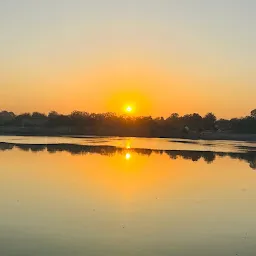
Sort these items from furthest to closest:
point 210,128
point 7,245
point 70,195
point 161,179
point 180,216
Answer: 1. point 210,128
2. point 161,179
3. point 70,195
4. point 180,216
5. point 7,245

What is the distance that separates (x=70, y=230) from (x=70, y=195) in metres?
4.41

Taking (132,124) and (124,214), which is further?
(132,124)

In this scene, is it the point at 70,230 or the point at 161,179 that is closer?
the point at 70,230

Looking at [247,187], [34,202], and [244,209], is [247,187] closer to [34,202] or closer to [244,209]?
[244,209]

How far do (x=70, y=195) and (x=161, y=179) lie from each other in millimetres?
5903

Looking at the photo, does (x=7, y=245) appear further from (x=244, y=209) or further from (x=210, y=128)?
(x=210, y=128)

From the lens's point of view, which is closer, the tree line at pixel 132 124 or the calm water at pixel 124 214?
the calm water at pixel 124 214

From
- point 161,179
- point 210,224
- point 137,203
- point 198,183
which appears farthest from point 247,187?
point 210,224

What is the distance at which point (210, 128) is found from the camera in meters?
104

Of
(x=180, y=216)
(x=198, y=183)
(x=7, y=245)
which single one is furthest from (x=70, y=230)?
(x=198, y=183)

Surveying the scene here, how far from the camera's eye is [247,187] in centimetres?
1706

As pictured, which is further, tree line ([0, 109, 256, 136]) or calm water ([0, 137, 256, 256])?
tree line ([0, 109, 256, 136])

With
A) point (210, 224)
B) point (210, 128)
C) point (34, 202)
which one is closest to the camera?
point (210, 224)

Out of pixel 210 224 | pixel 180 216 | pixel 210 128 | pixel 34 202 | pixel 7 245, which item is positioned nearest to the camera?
pixel 7 245
